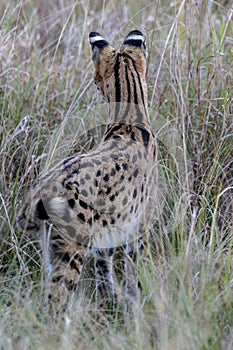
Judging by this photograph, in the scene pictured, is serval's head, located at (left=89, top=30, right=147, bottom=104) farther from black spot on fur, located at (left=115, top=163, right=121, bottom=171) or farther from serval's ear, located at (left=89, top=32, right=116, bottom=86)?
black spot on fur, located at (left=115, top=163, right=121, bottom=171)

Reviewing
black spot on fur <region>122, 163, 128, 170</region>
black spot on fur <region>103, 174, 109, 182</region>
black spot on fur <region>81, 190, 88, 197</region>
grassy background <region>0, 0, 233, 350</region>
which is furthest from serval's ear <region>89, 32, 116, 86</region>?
black spot on fur <region>81, 190, 88, 197</region>

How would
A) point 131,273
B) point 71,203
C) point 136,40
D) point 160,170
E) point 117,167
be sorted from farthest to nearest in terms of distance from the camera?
point 160,170 → point 136,40 → point 131,273 → point 117,167 → point 71,203

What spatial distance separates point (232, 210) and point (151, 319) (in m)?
1.28

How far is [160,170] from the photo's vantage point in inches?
177

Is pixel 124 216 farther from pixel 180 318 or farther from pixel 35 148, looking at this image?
pixel 35 148

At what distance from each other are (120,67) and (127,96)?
0.18 meters

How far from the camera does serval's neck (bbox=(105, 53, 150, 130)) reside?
13.8 feet

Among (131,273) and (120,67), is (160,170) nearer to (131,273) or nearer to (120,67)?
(120,67)

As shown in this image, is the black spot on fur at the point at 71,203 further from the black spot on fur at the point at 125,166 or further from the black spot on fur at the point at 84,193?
the black spot on fur at the point at 125,166

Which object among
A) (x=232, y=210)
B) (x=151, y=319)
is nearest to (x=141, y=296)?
(x=151, y=319)

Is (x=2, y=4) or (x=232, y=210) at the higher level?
(x=2, y=4)

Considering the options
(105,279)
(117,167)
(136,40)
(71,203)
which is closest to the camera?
(71,203)

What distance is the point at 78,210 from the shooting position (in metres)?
3.57

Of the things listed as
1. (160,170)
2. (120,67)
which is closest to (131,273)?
(160,170)
